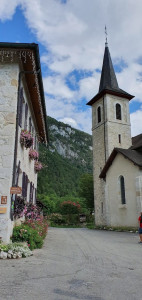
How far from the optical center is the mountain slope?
85.6m

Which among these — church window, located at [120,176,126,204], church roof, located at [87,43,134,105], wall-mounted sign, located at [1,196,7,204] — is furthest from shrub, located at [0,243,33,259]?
church roof, located at [87,43,134,105]

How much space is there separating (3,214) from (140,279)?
403 centimetres

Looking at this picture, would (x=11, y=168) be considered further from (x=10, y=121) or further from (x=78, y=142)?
(x=78, y=142)

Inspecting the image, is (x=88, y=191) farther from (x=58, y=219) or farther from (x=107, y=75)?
(x=107, y=75)

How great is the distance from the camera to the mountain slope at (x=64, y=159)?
85.6m

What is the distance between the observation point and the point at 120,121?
95.0 feet

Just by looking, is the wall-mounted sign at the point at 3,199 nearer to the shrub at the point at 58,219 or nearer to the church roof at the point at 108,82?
the church roof at the point at 108,82

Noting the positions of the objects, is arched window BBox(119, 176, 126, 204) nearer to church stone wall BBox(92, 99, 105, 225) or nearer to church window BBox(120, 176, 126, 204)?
church window BBox(120, 176, 126, 204)

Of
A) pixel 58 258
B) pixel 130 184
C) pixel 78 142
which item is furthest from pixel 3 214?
pixel 78 142

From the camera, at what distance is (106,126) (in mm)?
27766

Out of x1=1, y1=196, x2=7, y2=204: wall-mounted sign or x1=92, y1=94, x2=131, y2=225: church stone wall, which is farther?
x1=92, y1=94, x2=131, y2=225: church stone wall

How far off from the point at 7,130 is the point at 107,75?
88.6ft

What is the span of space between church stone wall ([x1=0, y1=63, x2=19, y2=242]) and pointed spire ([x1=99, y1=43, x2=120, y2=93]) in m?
22.5

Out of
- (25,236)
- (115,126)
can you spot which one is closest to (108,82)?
(115,126)
